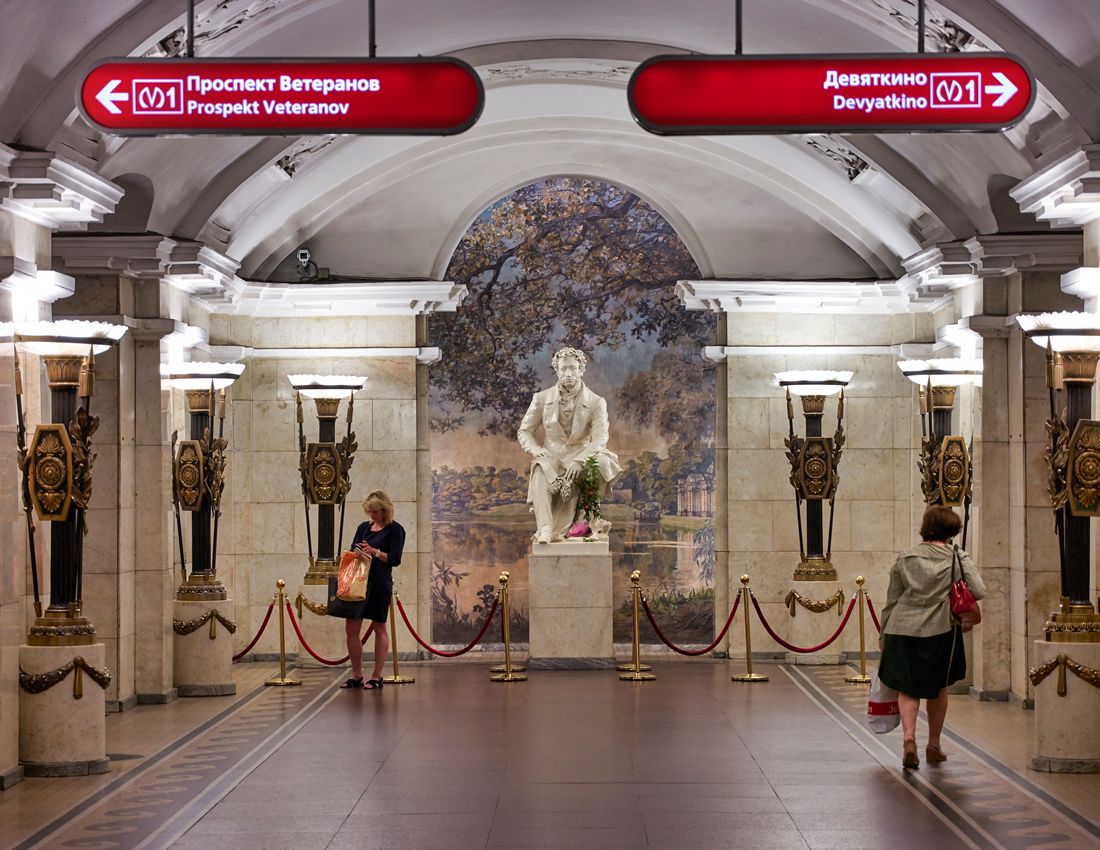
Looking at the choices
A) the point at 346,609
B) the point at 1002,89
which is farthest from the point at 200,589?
the point at 1002,89

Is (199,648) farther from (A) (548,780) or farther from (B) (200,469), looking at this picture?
(A) (548,780)

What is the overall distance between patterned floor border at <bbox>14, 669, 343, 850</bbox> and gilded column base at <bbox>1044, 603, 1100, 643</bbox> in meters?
4.83

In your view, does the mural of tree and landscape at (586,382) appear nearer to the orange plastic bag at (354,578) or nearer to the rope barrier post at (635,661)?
the rope barrier post at (635,661)

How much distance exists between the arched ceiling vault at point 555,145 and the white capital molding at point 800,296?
0.33m

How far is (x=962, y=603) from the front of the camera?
9438 millimetres

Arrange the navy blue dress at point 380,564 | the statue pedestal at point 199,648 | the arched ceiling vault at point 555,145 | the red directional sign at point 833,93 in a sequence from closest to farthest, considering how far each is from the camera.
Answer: the red directional sign at point 833,93, the arched ceiling vault at point 555,145, the statue pedestal at point 199,648, the navy blue dress at point 380,564

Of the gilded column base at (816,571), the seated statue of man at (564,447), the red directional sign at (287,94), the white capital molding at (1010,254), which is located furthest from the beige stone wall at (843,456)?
the red directional sign at (287,94)

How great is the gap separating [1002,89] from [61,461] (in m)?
5.83

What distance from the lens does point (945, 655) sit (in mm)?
9555

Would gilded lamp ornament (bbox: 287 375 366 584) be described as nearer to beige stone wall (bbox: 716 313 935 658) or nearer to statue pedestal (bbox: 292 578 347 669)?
statue pedestal (bbox: 292 578 347 669)

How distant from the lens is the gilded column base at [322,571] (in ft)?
48.0

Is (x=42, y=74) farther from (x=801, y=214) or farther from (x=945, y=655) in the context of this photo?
(x=801, y=214)

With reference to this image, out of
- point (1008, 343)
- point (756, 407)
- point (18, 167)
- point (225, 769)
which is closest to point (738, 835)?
point (225, 769)

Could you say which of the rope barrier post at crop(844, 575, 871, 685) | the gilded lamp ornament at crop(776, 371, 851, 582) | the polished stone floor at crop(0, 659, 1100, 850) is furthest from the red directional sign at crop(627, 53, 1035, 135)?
the gilded lamp ornament at crop(776, 371, 851, 582)
